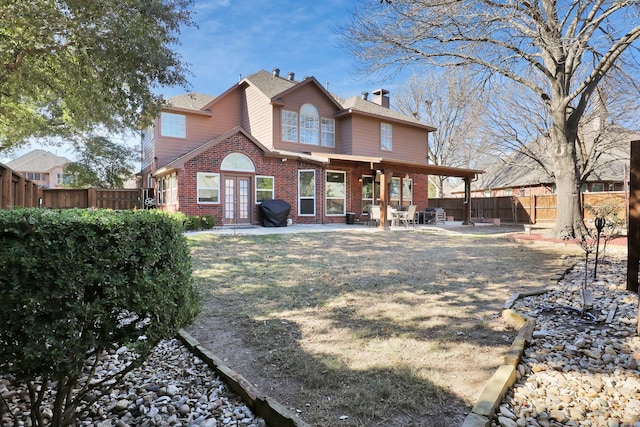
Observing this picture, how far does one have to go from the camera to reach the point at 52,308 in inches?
68.9

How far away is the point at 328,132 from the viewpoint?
19453 mm

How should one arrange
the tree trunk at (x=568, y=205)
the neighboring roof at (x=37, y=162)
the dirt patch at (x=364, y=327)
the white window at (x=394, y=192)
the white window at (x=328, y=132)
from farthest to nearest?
the neighboring roof at (x=37, y=162)
the white window at (x=394, y=192)
the white window at (x=328, y=132)
the tree trunk at (x=568, y=205)
the dirt patch at (x=364, y=327)

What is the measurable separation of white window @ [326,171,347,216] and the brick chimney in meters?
8.29

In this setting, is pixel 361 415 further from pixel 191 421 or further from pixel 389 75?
pixel 389 75

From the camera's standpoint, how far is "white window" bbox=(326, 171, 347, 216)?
17.8 metres

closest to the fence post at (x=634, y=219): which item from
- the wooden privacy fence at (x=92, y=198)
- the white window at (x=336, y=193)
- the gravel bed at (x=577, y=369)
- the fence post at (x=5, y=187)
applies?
the gravel bed at (x=577, y=369)

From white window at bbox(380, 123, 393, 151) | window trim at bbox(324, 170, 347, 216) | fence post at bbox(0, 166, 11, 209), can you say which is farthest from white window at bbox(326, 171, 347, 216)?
fence post at bbox(0, 166, 11, 209)

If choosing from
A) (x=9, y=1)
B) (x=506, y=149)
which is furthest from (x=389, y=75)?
(x=506, y=149)

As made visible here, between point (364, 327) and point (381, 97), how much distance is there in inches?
872

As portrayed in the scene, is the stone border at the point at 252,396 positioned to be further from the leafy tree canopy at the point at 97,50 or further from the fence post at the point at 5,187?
the leafy tree canopy at the point at 97,50

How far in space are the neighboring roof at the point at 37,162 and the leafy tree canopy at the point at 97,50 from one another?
48.3 m

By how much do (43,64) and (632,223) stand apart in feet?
38.5

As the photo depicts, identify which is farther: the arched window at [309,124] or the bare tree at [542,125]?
the arched window at [309,124]

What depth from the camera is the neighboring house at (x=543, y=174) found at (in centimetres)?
1867
